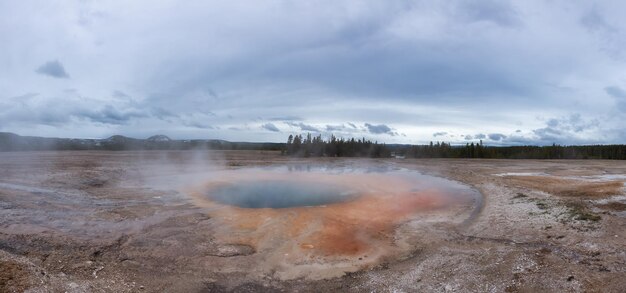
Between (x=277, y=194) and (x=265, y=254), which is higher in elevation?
(x=277, y=194)

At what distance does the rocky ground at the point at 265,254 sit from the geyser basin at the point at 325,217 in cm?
29

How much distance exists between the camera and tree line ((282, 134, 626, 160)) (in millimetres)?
55656

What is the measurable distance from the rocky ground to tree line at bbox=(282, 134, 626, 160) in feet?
141

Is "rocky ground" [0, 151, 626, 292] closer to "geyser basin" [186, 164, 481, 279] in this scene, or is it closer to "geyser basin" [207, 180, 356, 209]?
"geyser basin" [186, 164, 481, 279]

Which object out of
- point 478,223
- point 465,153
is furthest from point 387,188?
point 465,153

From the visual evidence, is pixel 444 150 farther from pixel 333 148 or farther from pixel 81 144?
pixel 81 144

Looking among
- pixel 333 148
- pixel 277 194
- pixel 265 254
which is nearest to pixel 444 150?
pixel 333 148

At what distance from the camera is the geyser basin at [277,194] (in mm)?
15070

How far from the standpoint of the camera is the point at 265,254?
8844 millimetres

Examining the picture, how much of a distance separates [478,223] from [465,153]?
4982cm

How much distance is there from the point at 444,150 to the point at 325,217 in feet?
169

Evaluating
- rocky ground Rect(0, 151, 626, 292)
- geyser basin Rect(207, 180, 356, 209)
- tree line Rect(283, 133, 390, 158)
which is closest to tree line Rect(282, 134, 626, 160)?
tree line Rect(283, 133, 390, 158)

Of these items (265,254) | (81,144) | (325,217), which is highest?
(81,144)

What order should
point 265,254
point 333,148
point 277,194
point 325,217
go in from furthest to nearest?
point 333,148, point 277,194, point 325,217, point 265,254
